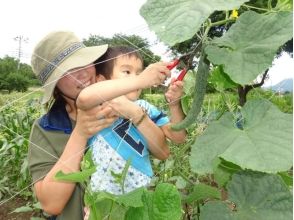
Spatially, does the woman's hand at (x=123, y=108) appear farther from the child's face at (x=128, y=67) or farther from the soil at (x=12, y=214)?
the soil at (x=12, y=214)

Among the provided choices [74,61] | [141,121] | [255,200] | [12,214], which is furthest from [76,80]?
[12,214]

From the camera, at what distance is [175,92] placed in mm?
834

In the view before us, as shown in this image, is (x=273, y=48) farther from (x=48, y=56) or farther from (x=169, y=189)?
(x=48, y=56)

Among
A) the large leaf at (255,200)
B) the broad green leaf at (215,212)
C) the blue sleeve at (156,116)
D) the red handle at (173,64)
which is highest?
the red handle at (173,64)

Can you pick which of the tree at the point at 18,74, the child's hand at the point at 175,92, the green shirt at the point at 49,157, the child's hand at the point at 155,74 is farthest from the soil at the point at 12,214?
the child's hand at the point at 155,74

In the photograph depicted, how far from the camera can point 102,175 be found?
97 cm

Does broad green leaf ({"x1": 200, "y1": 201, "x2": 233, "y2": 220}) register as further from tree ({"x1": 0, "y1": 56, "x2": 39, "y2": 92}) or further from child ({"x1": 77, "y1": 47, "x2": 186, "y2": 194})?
tree ({"x1": 0, "y1": 56, "x2": 39, "y2": 92})

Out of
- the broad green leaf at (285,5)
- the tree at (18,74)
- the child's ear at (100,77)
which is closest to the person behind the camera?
the broad green leaf at (285,5)

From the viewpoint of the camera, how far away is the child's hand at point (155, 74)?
0.69 metres

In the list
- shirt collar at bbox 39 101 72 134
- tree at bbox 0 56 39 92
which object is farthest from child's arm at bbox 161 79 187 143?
tree at bbox 0 56 39 92

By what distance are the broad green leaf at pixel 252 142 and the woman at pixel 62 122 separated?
0.44 metres

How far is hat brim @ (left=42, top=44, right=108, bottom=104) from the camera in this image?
0.94 m

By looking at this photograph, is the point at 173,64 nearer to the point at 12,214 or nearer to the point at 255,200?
the point at 255,200

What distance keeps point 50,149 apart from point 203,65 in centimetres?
61
